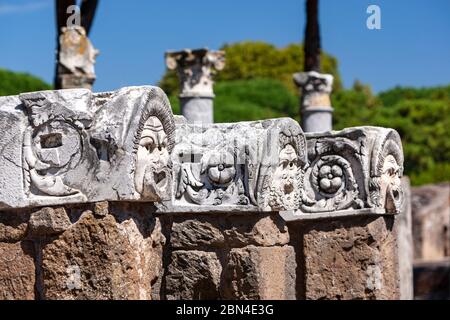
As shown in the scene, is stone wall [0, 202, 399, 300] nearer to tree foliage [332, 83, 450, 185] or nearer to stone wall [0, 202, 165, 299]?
stone wall [0, 202, 165, 299]

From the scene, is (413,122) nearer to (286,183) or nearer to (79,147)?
(286,183)

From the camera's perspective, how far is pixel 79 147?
15.2 feet

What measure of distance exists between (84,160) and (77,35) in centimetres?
603

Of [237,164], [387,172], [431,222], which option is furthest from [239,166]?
[431,222]

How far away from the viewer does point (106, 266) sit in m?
4.59

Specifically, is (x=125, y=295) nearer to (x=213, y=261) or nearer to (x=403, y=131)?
(x=213, y=261)

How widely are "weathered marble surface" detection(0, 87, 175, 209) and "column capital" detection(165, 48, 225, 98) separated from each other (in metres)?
8.36

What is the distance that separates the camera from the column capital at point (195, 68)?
518 inches

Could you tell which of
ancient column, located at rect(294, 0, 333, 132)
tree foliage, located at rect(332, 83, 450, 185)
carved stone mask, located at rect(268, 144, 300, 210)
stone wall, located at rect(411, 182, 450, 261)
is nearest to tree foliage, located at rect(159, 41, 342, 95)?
tree foliage, located at rect(332, 83, 450, 185)

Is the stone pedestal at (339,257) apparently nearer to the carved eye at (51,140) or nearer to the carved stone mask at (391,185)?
the carved stone mask at (391,185)

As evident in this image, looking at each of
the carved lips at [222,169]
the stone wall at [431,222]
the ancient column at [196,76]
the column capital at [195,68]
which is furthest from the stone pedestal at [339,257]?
the stone wall at [431,222]

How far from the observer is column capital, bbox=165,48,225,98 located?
13164 millimetres

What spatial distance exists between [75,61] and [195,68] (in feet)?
9.68

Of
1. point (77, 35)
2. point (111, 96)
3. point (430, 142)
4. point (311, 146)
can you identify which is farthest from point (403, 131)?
point (111, 96)
